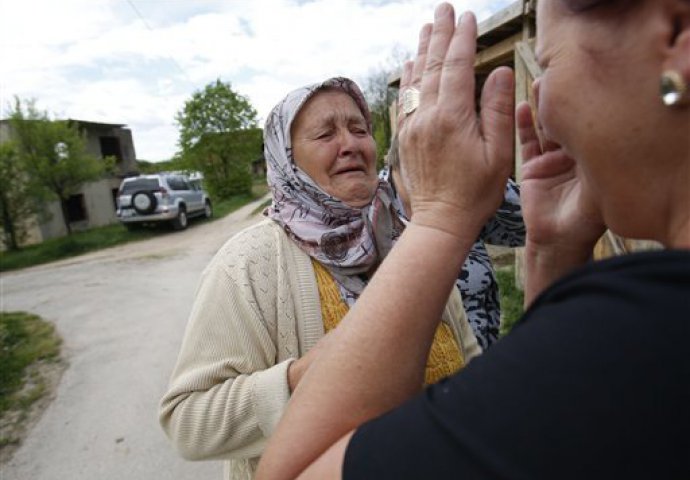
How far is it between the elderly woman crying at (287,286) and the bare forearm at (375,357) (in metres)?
0.43

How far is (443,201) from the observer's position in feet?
3.00

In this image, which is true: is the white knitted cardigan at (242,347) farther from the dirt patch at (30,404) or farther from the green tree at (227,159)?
the green tree at (227,159)

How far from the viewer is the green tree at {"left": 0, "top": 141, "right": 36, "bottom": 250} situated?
15641 mm

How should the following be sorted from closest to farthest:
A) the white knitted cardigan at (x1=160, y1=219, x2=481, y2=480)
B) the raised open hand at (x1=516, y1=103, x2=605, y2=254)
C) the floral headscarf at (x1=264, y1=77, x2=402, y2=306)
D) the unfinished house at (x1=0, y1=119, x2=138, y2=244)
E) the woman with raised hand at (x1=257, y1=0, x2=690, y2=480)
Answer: the woman with raised hand at (x1=257, y1=0, x2=690, y2=480) < the raised open hand at (x1=516, y1=103, x2=605, y2=254) < the white knitted cardigan at (x1=160, y1=219, x2=481, y2=480) < the floral headscarf at (x1=264, y1=77, x2=402, y2=306) < the unfinished house at (x1=0, y1=119, x2=138, y2=244)

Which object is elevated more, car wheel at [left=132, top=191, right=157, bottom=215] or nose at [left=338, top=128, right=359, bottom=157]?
nose at [left=338, top=128, right=359, bottom=157]

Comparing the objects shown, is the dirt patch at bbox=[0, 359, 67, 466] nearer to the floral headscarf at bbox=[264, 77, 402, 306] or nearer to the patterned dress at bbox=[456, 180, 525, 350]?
the floral headscarf at bbox=[264, 77, 402, 306]

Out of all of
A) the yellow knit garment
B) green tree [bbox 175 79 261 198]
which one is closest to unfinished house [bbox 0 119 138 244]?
green tree [bbox 175 79 261 198]

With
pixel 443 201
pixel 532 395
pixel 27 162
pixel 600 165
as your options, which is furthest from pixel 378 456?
pixel 27 162

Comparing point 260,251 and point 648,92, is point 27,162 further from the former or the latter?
point 648,92

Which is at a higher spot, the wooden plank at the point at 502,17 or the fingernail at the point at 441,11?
the wooden plank at the point at 502,17

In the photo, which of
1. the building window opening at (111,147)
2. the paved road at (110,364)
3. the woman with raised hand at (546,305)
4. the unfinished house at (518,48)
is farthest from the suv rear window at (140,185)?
the woman with raised hand at (546,305)

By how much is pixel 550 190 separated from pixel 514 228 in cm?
97

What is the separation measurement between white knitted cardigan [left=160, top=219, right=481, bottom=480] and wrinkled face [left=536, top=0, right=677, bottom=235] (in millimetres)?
967

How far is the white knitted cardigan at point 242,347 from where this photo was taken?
141cm
